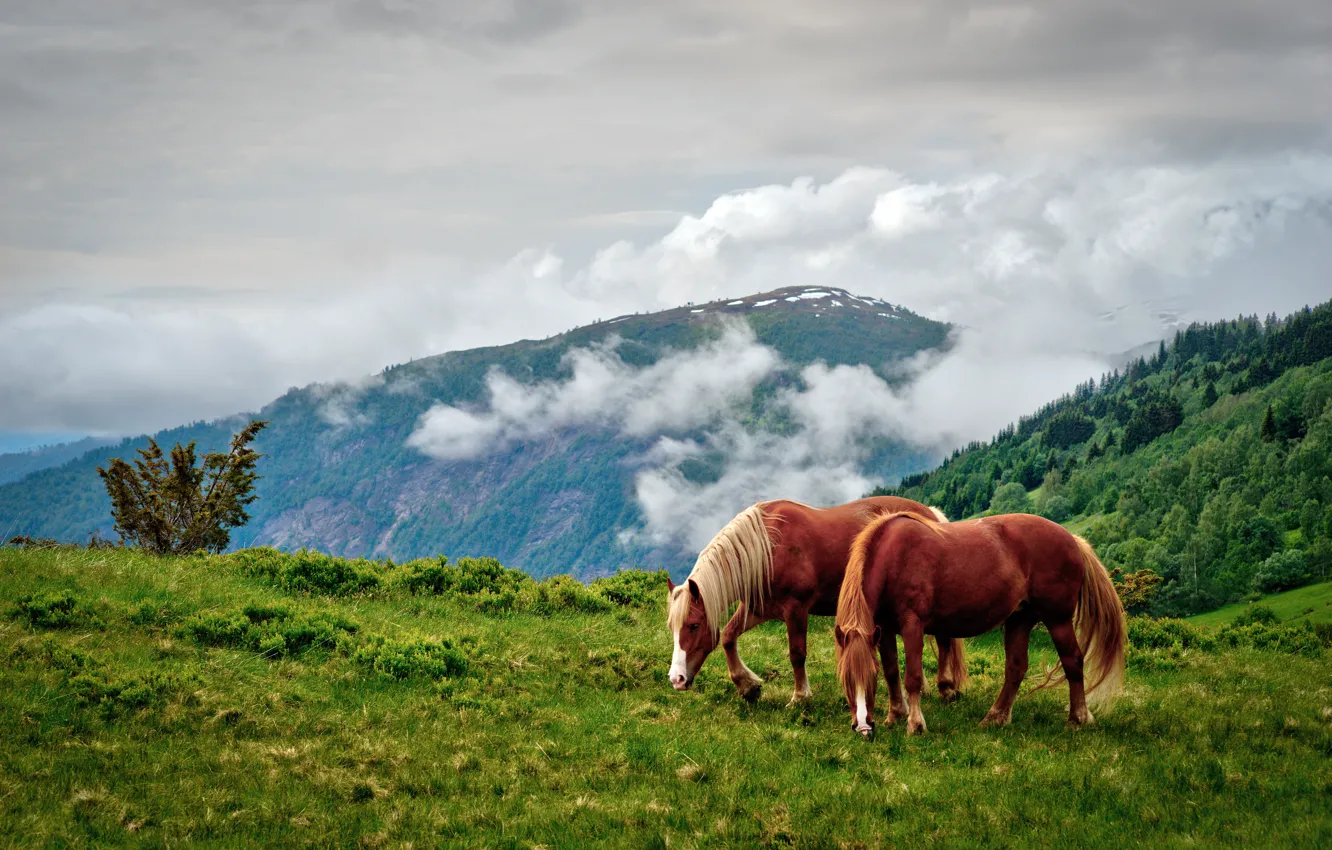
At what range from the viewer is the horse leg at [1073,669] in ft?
43.7

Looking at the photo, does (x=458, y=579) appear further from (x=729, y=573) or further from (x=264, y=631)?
(x=729, y=573)

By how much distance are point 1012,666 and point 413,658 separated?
9029mm

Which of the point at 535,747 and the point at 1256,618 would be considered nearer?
the point at 535,747

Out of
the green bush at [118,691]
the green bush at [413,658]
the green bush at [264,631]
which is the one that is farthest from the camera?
the green bush at [264,631]

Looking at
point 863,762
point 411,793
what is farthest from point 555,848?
point 863,762

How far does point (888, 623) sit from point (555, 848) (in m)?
6.09

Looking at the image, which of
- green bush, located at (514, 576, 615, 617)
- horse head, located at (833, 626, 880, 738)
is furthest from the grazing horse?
green bush, located at (514, 576, 615, 617)

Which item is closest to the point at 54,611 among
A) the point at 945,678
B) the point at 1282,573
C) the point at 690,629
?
the point at 690,629

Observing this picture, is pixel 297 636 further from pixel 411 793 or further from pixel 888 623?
pixel 888 623

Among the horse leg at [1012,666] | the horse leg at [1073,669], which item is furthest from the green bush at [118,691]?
the horse leg at [1073,669]

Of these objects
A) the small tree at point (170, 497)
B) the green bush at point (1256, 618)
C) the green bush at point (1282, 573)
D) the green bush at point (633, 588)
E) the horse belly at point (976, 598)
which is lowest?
the green bush at point (1282, 573)

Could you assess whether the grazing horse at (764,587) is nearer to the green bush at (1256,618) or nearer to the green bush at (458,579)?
the green bush at (458,579)

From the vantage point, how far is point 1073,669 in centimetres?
1332

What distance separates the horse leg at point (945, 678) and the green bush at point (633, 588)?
720 cm
